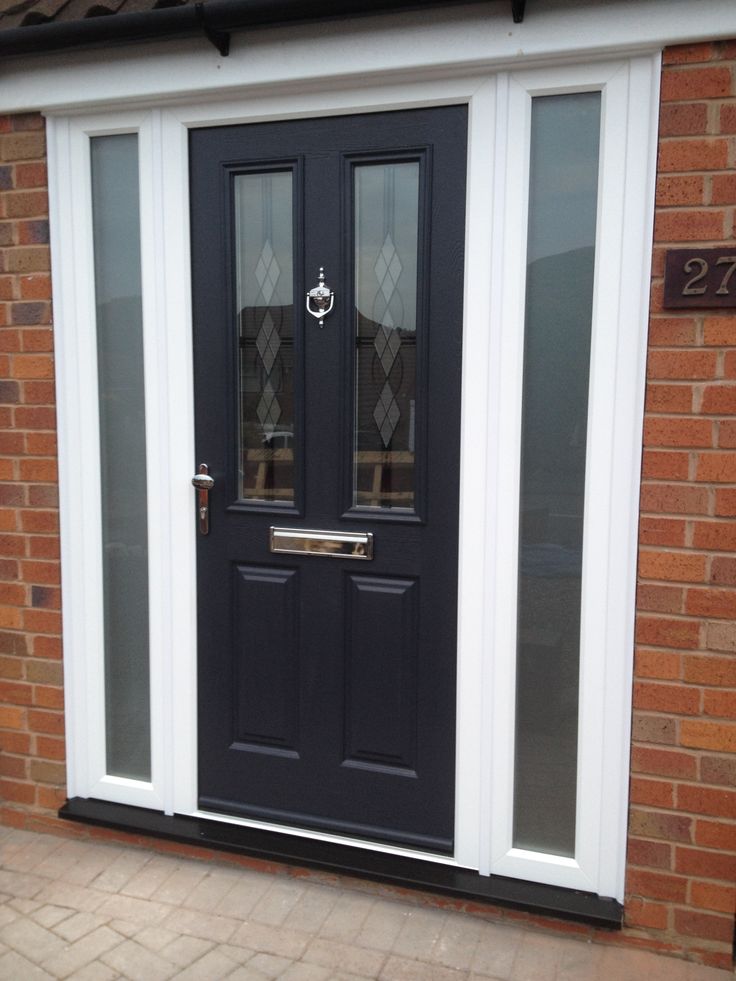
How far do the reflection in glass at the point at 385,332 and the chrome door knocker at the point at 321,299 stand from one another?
9cm

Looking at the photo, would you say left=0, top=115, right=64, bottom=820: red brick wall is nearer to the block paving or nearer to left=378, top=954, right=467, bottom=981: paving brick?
the block paving

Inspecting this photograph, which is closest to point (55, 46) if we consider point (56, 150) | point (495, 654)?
point (56, 150)

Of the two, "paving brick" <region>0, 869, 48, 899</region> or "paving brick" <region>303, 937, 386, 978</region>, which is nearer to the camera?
"paving brick" <region>303, 937, 386, 978</region>

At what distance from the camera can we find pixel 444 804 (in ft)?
9.62

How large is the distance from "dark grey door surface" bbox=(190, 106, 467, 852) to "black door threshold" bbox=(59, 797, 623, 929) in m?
0.07

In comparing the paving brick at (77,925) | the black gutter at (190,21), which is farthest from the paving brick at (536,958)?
the black gutter at (190,21)

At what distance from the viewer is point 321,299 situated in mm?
2926

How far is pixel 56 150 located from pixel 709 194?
2.22m

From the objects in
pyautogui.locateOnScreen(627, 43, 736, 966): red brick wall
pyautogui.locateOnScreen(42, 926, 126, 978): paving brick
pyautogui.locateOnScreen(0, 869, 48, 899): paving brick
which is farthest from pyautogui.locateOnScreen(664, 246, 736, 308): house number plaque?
pyautogui.locateOnScreen(0, 869, 48, 899): paving brick

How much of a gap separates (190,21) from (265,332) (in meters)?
0.98

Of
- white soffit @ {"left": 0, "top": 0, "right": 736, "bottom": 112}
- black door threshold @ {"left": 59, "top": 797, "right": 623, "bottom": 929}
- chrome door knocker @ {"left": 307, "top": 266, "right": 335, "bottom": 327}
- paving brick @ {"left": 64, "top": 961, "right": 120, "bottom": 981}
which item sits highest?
white soffit @ {"left": 0, "top": 0, "right": 736, "bottom": 112}

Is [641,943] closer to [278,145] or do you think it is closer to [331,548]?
[331,548]

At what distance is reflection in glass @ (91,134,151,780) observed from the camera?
312 cm

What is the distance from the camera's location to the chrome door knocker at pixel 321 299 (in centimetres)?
292
